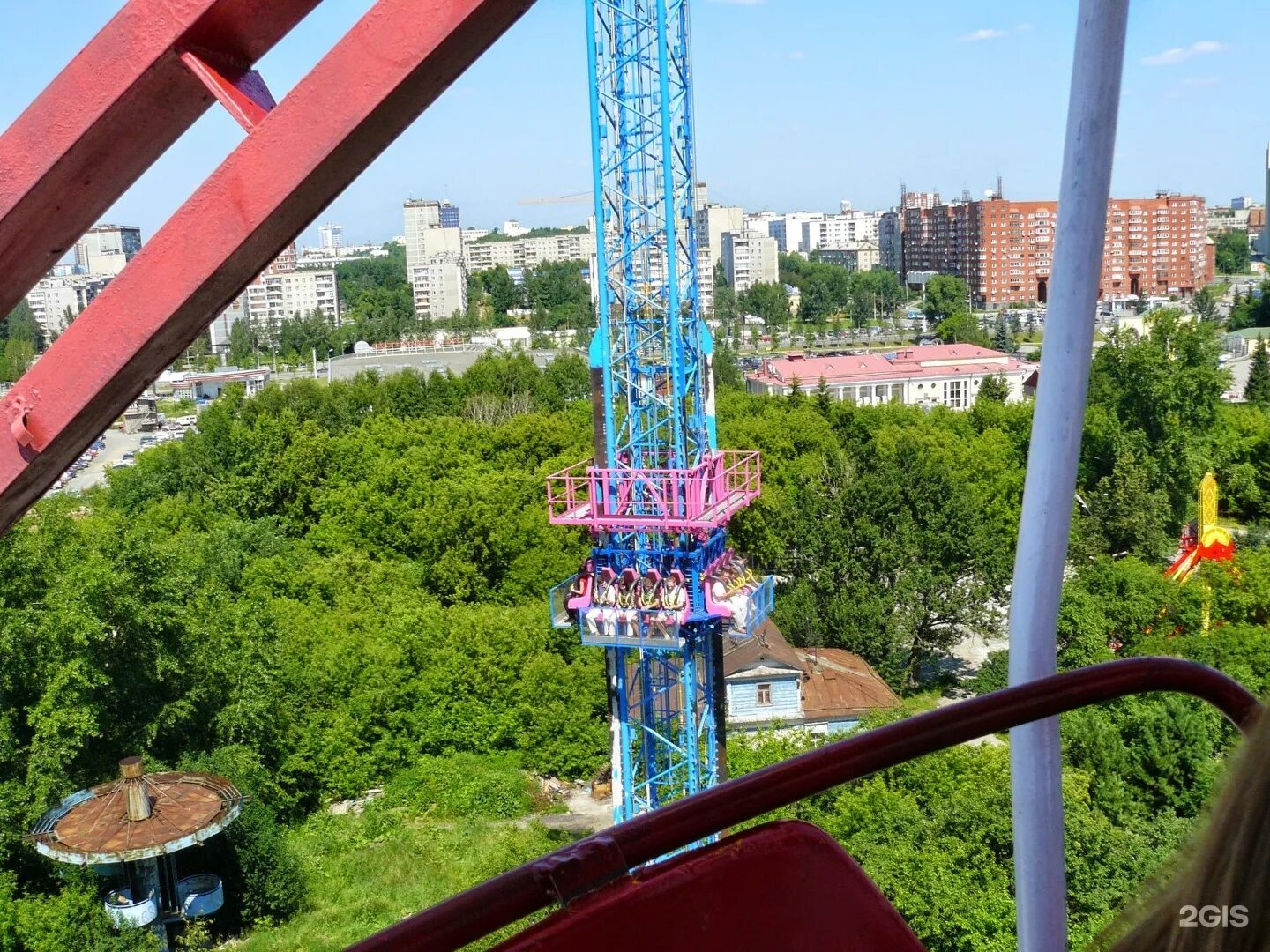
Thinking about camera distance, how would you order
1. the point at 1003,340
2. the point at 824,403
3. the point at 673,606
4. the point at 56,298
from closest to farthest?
1. the point at 673,606
2. the point at 824,403
3. the point at 1003,340
4. the point at 56,298

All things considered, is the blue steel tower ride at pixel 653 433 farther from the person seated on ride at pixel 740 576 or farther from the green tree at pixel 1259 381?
the green tree at pixel 1259 381

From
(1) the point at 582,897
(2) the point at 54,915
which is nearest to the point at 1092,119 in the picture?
(1) the point at 582,897

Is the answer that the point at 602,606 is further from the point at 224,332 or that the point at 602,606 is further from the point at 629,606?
the point at 224,332

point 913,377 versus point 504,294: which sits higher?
point 913,377

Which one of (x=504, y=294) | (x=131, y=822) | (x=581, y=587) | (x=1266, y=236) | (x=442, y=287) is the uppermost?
(x=1266, y=236)

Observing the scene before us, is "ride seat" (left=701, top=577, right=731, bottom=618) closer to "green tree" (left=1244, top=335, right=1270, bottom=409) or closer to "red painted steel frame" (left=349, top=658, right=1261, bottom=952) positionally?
"red painted steel frame" (left=349, top=658, right=1261, bottom=952)

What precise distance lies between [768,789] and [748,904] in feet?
0.24

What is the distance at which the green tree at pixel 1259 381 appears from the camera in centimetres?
2652

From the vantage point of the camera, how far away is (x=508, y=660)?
1320 cm

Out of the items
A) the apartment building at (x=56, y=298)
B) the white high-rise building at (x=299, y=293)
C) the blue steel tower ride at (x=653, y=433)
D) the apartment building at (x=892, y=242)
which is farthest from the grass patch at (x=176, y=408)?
the apartment building at (x=892, y=242)

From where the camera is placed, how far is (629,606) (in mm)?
8258

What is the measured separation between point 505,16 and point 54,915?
9571mm

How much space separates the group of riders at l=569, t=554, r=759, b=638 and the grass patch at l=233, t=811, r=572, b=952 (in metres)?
2.36

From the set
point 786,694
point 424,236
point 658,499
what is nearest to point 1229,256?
point 786,694
